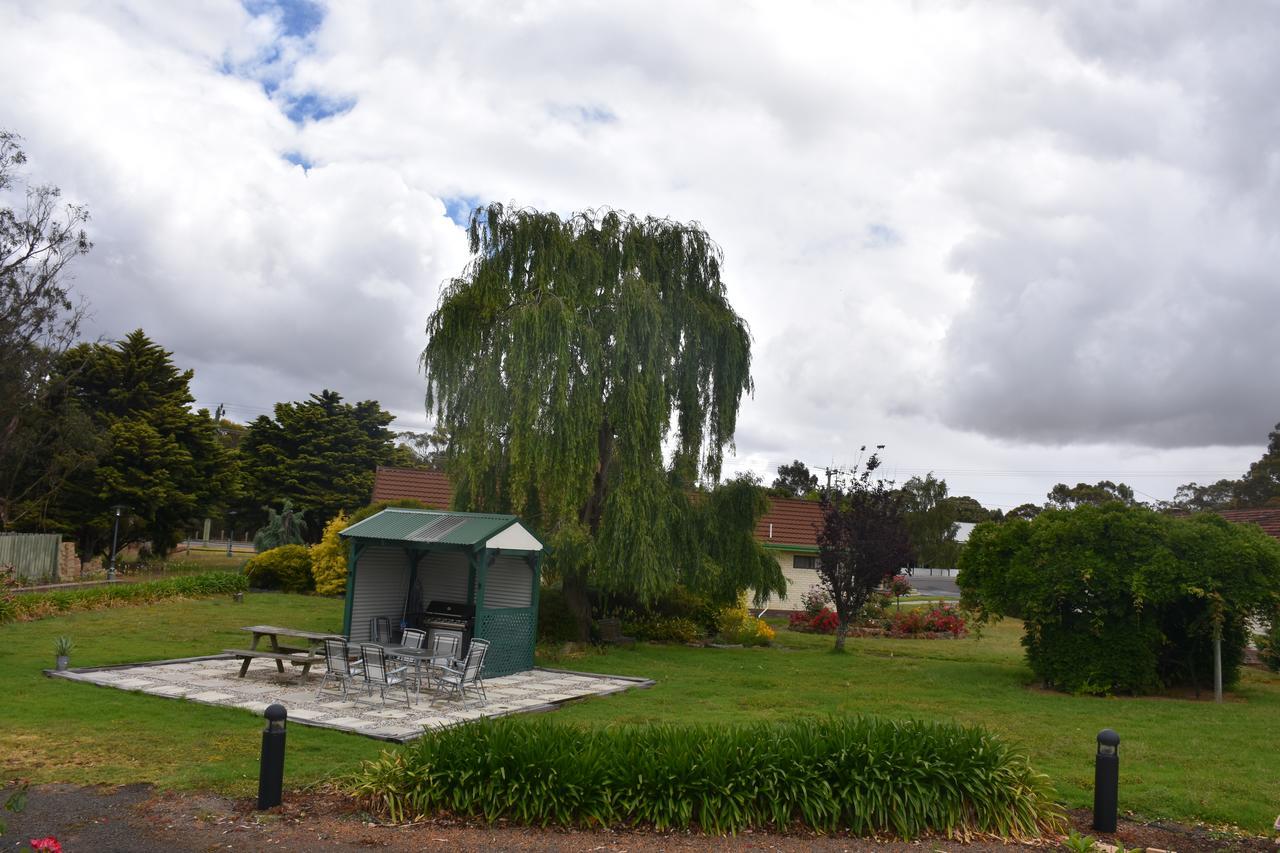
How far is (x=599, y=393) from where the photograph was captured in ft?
57.1

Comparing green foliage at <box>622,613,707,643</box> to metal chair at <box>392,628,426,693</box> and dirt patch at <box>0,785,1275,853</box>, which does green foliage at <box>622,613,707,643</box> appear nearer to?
metal chair at <box>392,628,426,693</box>

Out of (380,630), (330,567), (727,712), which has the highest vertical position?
(330,567)

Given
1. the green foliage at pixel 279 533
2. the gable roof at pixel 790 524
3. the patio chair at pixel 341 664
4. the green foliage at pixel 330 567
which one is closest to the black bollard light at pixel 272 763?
the patio chair at pixel 341 664

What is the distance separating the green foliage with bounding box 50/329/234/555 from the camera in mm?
Result: 33281

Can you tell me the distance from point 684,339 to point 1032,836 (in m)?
13.1

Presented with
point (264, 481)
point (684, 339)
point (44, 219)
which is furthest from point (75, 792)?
point (264, 481)

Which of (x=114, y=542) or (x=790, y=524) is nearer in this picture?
(x=114, y=542)

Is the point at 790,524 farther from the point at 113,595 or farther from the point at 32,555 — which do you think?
the point at 32,555

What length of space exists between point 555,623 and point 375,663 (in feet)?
24.9

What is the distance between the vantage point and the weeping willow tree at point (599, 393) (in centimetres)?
1697

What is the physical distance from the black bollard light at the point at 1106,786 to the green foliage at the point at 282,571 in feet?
84.3

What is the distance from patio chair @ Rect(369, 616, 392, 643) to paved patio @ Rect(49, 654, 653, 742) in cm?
189

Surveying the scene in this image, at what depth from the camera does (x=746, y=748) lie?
7078 mm

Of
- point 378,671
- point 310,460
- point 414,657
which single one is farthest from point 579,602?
point 310,460
